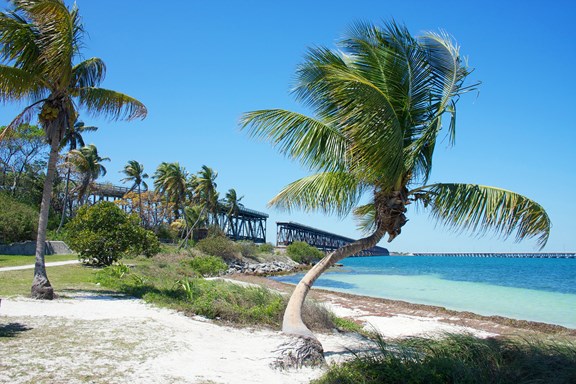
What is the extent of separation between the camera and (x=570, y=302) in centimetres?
2731

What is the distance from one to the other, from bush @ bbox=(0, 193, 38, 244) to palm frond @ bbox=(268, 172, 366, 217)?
26995 millimetres

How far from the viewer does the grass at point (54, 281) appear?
1279 centimetres

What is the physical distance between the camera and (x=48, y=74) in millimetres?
11523

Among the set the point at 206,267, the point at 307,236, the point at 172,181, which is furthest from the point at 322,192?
the point at 307,236

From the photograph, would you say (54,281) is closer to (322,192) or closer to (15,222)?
(322,192)

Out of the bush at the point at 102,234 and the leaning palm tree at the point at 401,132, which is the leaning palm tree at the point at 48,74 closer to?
the leaning palm tree at the point at 401,132

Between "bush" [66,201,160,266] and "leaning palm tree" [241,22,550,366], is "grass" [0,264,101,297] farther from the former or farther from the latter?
"leaning palm tree" [241,22,550,366]

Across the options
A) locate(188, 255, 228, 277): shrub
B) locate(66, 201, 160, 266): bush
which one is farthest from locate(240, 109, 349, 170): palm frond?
locate(188, 255, 228, 277): shrub

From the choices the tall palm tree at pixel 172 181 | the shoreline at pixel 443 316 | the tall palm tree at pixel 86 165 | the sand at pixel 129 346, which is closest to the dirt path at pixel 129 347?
the sand at pixel 129 346

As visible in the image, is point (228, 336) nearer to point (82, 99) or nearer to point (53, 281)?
point (82, 99)

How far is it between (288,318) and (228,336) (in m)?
2.17

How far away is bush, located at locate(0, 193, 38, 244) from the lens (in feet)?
94.8

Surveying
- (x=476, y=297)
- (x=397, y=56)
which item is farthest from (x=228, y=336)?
(x=476, y=297)

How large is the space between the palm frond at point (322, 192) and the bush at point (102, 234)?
1727 cm
